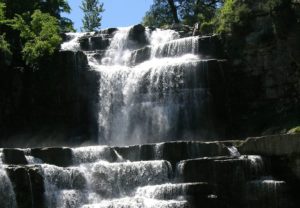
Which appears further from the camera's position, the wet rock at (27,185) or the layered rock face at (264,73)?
the layered rock face at (264,73)

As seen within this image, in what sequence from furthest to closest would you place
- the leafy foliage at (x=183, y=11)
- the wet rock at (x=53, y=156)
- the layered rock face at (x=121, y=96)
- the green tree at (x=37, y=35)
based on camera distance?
the leafy foliage at (x=183, y=11) < the green tree at (x=37, y=35) < the layered rock face at (x=121, y=96) < the wet rock at (x=53, y=156)

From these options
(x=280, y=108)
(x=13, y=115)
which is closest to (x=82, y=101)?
(x=13, y=115)

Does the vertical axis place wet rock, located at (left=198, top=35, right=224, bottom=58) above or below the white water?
above

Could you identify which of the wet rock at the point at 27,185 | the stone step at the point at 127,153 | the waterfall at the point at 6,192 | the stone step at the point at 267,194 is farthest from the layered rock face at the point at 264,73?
the waterfall at the point at 6,192

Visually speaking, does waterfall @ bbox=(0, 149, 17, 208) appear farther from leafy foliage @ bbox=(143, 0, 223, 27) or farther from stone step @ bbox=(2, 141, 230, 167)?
leafy foliage @ bbox=(143, 0, 223, 27)

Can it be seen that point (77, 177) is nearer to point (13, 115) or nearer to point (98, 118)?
point (98, 118)

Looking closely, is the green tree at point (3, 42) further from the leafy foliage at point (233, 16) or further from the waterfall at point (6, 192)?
the waterfall at point (6, 192)

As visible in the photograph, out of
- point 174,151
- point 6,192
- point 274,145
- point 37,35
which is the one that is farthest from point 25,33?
point 274,145

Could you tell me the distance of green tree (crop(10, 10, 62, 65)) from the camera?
124 ft

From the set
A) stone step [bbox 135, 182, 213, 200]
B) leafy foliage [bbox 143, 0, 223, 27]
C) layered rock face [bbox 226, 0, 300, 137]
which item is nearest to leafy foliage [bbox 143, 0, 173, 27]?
leafy foliage [bbox 143, 0, 223, 27]

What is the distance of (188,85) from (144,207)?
13.3 metres

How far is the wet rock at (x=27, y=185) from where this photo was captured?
21406mm

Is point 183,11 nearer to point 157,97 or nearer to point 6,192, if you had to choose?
point 157,97

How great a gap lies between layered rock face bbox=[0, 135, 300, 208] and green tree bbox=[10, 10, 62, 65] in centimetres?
1400
